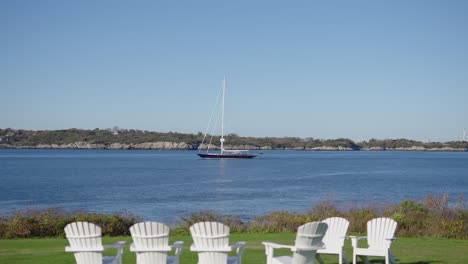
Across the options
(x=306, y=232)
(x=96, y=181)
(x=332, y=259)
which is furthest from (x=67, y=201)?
(x=306, y=232)

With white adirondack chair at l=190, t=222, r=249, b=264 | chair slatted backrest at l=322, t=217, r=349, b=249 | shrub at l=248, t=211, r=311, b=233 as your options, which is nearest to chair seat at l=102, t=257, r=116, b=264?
white adirondack chair at l=190, t=222, r=249, b=264

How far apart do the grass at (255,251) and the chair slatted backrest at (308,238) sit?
7.45 ft

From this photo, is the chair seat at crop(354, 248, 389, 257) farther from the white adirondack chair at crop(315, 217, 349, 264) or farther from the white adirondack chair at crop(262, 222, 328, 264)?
the white adirondack chair at crop(262, 222, 328, 264)

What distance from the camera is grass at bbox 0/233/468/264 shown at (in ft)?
34.9

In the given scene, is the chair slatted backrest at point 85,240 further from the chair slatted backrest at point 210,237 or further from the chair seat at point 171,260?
the chair slatted backrest at point 210,237

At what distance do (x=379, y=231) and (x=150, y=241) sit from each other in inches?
157

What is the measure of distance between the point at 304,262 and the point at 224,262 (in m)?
1.10

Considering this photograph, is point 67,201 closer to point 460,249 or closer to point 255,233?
point 255,233

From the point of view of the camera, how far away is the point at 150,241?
7.91 metres

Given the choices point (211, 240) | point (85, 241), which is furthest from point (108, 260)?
point (211, 240)

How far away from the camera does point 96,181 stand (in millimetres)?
57875

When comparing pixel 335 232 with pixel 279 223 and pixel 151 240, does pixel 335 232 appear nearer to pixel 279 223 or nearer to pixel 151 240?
pixel 151 240

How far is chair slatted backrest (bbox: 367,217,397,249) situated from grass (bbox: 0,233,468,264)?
96 centimetres

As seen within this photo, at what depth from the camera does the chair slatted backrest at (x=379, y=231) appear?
9820 mm
